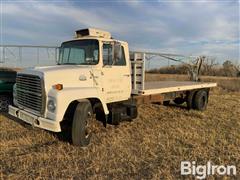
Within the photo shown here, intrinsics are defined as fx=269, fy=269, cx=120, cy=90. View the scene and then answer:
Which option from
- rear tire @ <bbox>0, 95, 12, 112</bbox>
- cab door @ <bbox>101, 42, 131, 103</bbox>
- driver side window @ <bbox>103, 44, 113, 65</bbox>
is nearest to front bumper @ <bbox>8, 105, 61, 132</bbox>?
cab door @ <bbox>101, 42, 131, 103</bbox>

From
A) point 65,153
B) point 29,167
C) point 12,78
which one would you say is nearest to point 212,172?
point 65,153

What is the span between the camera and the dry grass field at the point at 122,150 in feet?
15.9

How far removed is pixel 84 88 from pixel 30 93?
4.04 feet

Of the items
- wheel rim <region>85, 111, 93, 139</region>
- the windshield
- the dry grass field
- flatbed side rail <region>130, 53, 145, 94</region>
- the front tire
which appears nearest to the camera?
the dry grass field

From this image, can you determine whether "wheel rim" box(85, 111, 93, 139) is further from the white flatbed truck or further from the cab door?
the cab door

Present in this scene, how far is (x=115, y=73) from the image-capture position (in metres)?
7.19

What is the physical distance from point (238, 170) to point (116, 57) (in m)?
3.85

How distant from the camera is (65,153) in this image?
5.70 meters

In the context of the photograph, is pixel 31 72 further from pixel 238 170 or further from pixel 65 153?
pixel 238 170

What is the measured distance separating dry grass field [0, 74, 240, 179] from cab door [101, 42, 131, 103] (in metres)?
1.05

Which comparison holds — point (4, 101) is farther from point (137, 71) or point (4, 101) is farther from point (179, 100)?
point (179, 100)

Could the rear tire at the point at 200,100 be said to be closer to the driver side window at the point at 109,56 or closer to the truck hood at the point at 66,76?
the driver side window at the point at 109,56

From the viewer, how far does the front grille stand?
228 inches

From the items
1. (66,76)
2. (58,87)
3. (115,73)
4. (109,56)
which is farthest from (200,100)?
(58,87)
